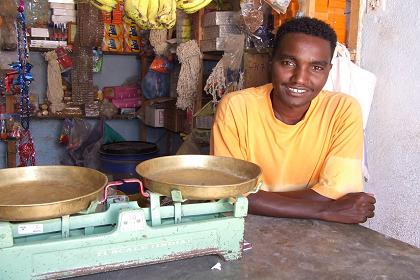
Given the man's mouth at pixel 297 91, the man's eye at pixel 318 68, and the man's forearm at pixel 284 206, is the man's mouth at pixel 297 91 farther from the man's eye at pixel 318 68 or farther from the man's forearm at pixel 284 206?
the man's forearm at pixel 284 206

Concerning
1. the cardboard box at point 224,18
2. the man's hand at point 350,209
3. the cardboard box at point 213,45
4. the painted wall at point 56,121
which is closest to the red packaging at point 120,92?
the painted wall at point 56,121

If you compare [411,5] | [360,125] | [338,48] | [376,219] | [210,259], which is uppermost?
[411,5]

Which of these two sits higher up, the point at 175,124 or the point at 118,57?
the point at 118,57

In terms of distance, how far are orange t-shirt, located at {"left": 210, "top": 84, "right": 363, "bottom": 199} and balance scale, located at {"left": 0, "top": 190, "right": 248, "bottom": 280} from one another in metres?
0.75

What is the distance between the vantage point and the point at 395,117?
99.4 inches

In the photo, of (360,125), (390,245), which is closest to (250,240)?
(390,245)

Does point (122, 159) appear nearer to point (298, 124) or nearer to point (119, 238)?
point (298, 124)

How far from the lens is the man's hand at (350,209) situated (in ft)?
5.71

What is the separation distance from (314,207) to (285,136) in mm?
442

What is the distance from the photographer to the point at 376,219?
2.68m

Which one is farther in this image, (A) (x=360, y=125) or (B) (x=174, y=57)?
(B) (x=174, y=57)

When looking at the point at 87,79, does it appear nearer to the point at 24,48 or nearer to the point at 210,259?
the point at 24,48

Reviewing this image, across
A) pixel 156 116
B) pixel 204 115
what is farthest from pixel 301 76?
pixel 156 116

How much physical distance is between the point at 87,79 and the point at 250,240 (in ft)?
12.5
